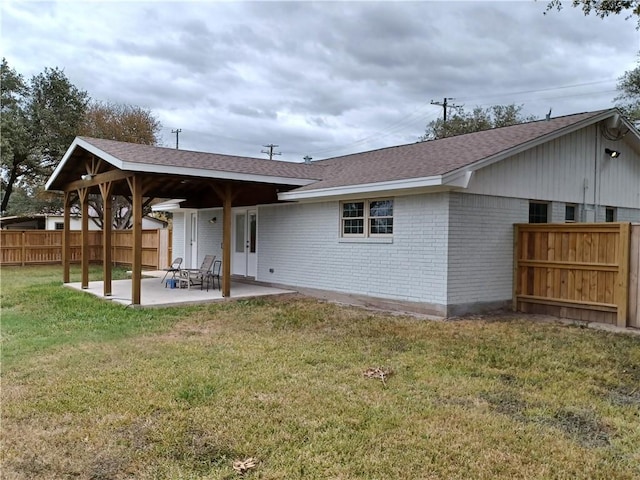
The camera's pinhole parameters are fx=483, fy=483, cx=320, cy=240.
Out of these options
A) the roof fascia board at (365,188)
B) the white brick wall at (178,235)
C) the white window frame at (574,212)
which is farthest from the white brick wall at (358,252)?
the white brick wall at (178,235)

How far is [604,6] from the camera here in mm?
7008

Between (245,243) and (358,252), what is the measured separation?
478cm

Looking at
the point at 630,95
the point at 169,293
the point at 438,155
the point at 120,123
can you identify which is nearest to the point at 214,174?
the point at 169,293

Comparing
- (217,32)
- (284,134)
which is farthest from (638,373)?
(284,134)

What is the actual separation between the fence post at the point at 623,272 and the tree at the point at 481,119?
78.2ft

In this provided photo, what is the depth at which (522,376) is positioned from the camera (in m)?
5.24

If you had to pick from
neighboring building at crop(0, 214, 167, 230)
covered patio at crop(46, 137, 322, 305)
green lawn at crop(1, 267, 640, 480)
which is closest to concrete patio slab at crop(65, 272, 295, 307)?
covered patio at crop(46, 137, 322, 305)

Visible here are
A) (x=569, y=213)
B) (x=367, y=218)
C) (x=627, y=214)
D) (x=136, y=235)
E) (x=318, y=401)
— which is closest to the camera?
(x=318, y=401)

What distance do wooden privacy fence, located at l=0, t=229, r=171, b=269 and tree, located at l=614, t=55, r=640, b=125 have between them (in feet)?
62.1

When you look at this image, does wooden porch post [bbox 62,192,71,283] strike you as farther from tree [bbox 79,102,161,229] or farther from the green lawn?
tree [bbox 79,102,161,229]

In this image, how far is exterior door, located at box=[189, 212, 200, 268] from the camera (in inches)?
648

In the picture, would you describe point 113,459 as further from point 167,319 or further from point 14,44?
point 14,44

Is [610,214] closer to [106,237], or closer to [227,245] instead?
[227,245]

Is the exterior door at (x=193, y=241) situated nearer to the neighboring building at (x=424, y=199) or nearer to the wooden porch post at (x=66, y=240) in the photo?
the neighboring building at (x=424, y=199)
